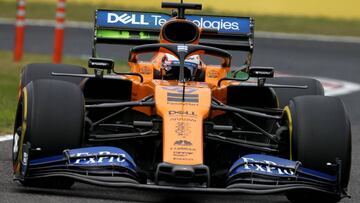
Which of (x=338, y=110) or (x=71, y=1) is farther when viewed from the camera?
(x=71, y=1)

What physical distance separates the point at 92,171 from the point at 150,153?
821 millimetres

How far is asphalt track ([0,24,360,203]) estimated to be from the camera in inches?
298

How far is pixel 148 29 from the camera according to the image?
1041 cm

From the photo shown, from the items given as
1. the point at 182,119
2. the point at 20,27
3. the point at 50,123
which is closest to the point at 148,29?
the point at 182,119

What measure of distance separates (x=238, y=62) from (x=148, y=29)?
10006mm

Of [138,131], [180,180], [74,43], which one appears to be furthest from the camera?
[74,43]

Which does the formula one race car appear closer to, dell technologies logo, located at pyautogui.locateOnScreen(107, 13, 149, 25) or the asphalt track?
the asphalt track

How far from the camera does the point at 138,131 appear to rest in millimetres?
8445

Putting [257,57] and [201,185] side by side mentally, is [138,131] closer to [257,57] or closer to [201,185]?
[201,185]

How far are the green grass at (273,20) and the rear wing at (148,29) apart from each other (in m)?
14.8

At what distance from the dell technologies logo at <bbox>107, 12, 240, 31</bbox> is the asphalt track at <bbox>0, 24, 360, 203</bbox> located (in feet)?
4.83

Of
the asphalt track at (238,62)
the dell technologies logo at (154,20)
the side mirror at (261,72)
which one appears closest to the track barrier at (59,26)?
the asphalt track at (238,62)

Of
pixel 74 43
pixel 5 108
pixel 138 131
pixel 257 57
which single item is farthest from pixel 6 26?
pixel 138 131

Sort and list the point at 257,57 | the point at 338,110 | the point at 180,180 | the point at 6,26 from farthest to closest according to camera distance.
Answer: the point at 6,26 → the point at 257,57 → the point at 338,110 → the point at 180,180
